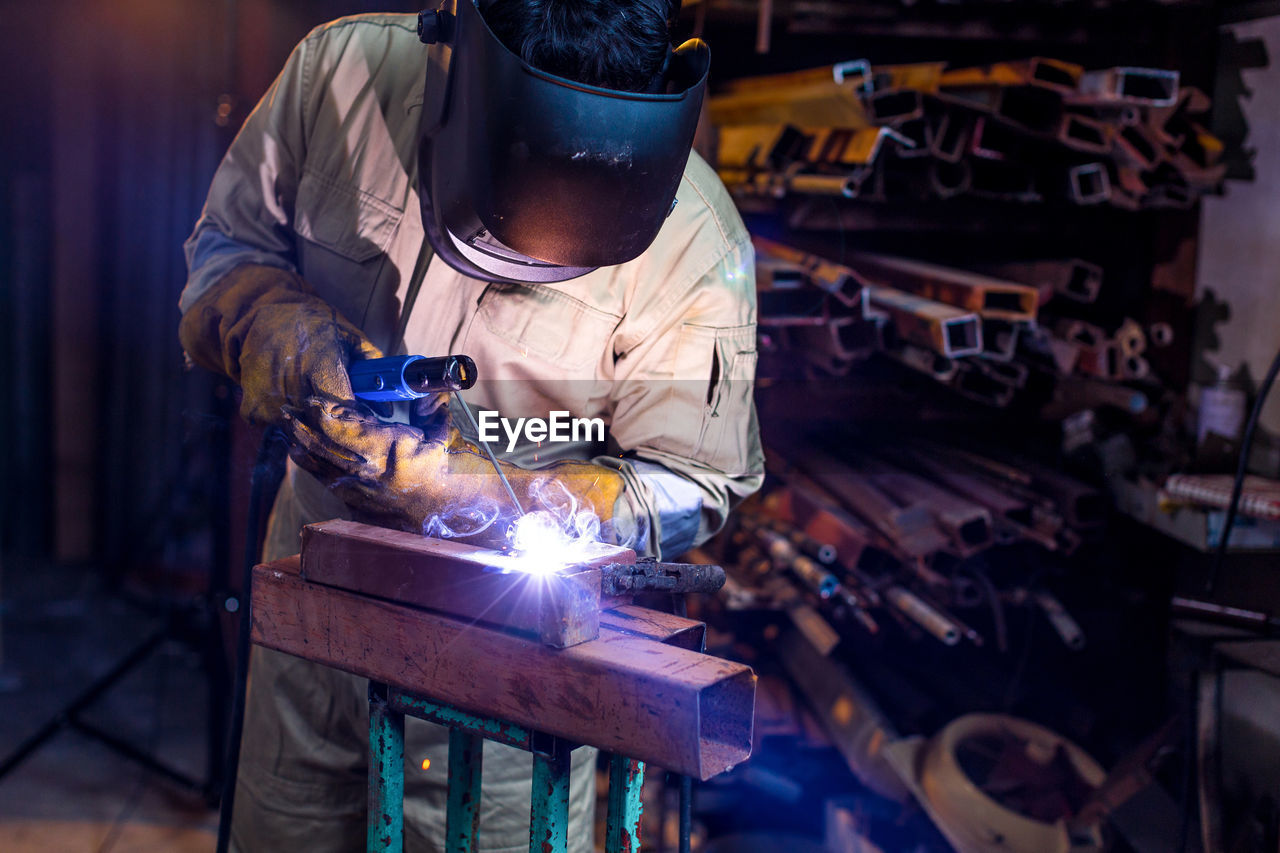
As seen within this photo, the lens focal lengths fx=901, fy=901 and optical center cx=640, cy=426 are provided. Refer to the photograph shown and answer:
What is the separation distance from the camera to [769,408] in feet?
8.04

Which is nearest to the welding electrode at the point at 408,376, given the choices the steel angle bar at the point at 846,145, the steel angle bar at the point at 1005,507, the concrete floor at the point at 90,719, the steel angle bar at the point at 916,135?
the steel angle bar at the point at 846,145

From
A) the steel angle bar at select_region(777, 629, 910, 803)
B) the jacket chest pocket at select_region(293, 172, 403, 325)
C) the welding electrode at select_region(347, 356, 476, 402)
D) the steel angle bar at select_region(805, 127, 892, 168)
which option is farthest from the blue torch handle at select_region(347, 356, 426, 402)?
the steel angle bar at select_region(777, 629, 910, 803)

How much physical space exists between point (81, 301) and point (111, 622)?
155 centimetres

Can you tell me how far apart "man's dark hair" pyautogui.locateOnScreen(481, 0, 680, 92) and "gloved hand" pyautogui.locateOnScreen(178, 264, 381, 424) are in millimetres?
469

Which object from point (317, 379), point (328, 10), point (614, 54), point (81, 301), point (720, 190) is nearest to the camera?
point (614, 54)

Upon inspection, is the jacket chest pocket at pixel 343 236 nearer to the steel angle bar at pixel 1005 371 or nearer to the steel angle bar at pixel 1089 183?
the steel angle bar at pixel 1005 371

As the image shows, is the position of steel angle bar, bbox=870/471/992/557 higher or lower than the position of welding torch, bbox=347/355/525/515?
lower

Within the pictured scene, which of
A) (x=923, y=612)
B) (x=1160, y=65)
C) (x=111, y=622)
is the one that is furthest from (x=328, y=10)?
(x=111, y=622)

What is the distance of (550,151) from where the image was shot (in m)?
0.97

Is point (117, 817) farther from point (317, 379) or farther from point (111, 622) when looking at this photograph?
point (317, 379)

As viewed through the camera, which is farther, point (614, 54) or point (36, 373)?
point (36, 373)

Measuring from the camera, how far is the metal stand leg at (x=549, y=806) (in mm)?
990

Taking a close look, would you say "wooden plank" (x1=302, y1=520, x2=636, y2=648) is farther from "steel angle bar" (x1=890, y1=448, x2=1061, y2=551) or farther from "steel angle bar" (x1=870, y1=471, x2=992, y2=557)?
"steel angle bar" (x1=890, y1=448, x2=1061, y2=551)

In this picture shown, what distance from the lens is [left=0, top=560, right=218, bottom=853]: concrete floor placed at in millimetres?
2713
